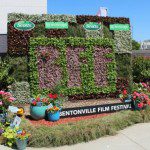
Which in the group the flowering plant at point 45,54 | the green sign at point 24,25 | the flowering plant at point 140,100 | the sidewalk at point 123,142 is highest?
the green sign at point 24,25

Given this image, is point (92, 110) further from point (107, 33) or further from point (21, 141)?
point (107, 33)

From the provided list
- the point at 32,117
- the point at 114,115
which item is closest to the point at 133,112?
the point at 114,115

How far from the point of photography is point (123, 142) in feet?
27.5

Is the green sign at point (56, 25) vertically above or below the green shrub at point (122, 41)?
above

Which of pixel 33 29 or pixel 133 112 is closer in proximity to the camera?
pixel 133 112

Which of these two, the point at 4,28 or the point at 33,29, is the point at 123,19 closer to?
the point at 33,29

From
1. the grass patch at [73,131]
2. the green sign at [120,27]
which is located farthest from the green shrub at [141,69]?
the grass patch at [73,131]

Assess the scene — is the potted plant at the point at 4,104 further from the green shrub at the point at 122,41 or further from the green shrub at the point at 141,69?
the green shrub at the point at 141,69

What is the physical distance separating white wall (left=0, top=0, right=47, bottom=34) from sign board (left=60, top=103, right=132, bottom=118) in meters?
15.8

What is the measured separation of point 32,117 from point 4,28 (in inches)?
601

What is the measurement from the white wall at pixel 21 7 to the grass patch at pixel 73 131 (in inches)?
674

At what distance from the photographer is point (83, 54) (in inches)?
549

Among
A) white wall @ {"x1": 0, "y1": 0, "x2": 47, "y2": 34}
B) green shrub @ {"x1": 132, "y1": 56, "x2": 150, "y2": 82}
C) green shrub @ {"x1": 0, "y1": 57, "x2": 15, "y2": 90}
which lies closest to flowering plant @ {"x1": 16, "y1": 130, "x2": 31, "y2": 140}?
green shrub @ {"x1": 0, "y1": 57, "x2": 15, "y2": 90}

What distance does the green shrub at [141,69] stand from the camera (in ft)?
63.6
